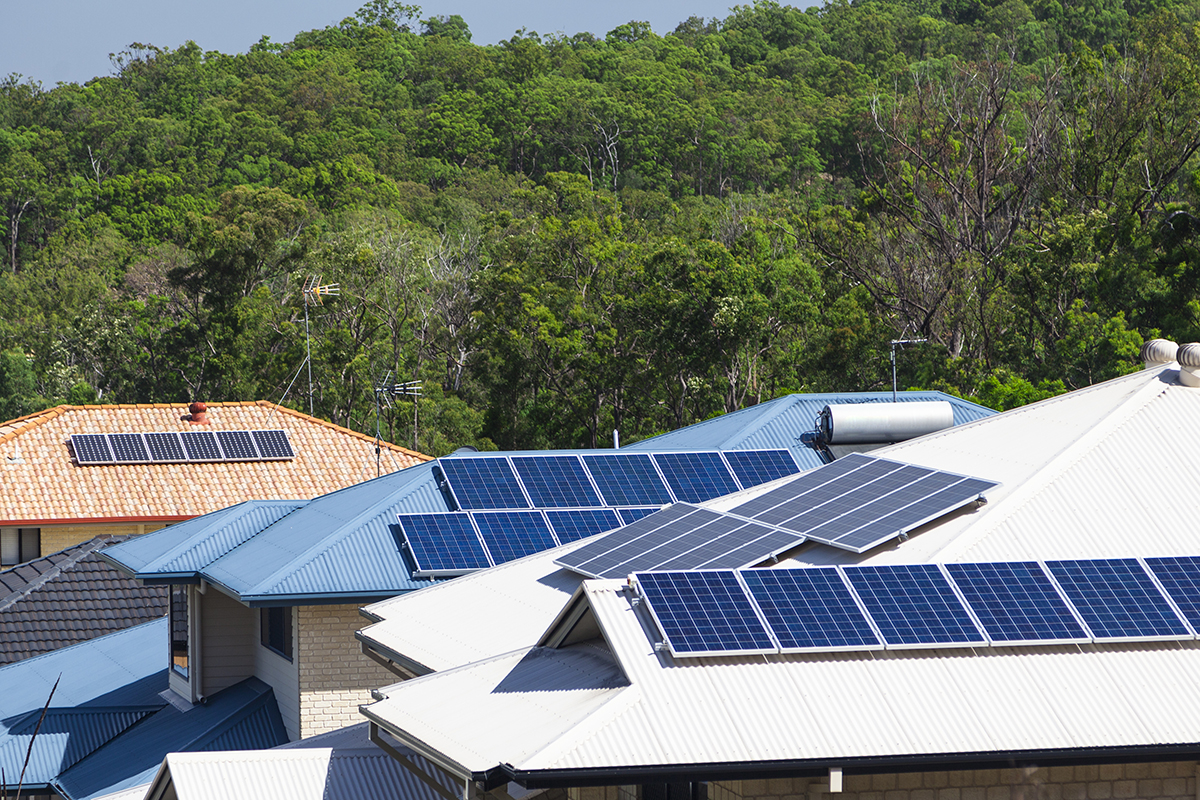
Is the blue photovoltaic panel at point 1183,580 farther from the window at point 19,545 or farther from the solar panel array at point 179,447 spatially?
the window at point 19,545

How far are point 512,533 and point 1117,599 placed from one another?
9875 millimetres

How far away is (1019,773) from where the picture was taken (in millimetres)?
11477

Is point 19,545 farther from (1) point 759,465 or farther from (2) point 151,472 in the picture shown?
(1) point 759,465

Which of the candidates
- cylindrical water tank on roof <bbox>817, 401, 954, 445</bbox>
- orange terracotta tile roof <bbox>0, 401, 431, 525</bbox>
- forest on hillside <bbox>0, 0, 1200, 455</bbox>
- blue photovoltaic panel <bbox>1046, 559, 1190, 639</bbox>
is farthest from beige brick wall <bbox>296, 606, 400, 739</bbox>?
forest on hillside <bbox>0, 0, 1200, 455</bbox>

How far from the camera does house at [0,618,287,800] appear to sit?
20172mm

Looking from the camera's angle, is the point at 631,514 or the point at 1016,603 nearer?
the point at 1016,603

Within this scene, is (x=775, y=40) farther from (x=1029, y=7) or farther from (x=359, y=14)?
(x=359, y=14)

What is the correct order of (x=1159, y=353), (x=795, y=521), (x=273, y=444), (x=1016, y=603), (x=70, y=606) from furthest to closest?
(x=273, y=444), (x=70, y=606), (x=1159, y=353), (x=795, y=521), (x=1016, y=603)

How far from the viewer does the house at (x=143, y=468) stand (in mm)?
37875

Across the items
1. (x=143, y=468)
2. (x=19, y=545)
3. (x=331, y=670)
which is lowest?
(x=19, y=545)

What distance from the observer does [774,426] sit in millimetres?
26844

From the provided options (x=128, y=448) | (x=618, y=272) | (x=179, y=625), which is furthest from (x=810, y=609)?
(x=618, y=272)

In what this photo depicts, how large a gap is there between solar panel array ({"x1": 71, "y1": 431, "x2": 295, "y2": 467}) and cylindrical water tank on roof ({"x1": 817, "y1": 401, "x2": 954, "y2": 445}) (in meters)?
21.6

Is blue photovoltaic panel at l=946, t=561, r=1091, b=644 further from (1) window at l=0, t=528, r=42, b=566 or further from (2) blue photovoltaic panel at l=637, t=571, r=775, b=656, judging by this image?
(1) window at l=0, t=528, r=42, b=566
